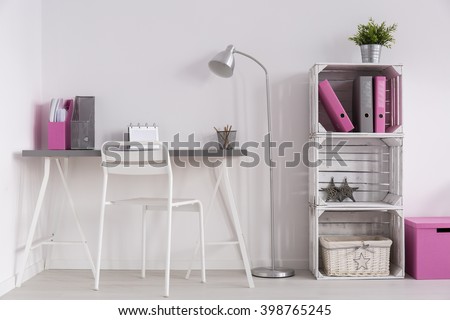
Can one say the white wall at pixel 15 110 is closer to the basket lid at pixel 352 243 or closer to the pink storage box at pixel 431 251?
the basket lid at pixel 352 243

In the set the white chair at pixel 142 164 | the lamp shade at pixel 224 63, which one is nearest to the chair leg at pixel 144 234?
the white chair at pixel 142 164

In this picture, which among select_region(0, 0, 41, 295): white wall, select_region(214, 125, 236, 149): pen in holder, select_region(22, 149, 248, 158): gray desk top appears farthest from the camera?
select_region(214, 125, 236, 149): pen in holder

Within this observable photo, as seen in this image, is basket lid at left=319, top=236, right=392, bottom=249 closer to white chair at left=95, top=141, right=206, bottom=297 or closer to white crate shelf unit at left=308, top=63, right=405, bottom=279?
white crate shelf unit at left=308, top=63, right=405, bottom=279

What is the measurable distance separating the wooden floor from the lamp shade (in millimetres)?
1193

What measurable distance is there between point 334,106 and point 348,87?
0.32m

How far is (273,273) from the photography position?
145 inches

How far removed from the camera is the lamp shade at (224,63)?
141 inches

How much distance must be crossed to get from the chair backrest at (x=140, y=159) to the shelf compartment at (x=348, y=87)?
958 mm

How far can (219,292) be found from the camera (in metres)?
3.27

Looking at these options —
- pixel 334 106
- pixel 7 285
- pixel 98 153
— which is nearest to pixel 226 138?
pixel 334 106

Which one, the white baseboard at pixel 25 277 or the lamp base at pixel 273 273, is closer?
the white baseboard at pixel 25 277

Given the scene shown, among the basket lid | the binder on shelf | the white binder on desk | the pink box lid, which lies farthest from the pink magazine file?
the pink box lid

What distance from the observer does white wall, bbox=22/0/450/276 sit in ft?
12.8
